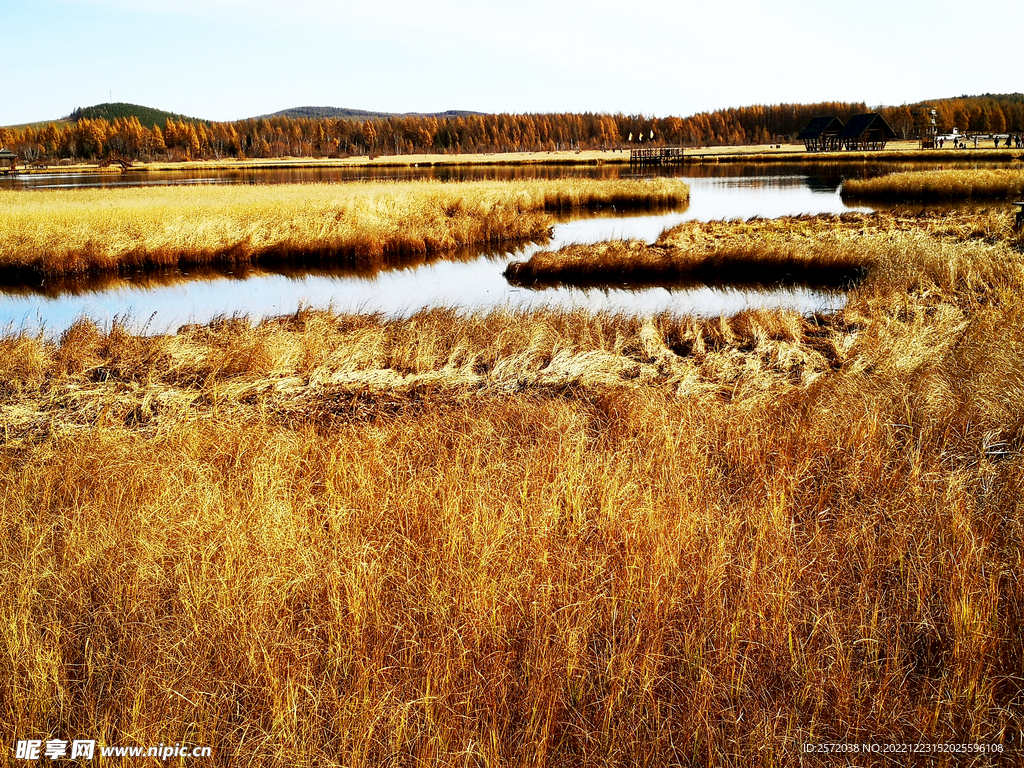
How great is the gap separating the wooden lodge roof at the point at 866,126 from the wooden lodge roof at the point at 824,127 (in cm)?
342

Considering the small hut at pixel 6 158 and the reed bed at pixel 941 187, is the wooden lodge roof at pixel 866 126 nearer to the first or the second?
the reed bed at pixel 941 187

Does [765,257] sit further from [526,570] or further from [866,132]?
[866,132]

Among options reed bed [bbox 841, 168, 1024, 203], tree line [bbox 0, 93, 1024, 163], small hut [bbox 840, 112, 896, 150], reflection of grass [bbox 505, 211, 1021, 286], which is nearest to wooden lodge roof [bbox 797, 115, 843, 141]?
small hut [bbox 840, 112, 896, 150]

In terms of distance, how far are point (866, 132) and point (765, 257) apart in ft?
249

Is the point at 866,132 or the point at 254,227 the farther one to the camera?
the point at 866,132

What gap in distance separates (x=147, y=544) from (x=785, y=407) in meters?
5.60

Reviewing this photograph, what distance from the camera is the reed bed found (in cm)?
3034

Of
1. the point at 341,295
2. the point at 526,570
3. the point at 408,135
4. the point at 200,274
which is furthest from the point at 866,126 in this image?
the point at 408,135

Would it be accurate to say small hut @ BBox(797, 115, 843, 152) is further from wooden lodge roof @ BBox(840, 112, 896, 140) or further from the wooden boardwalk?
the wooden boardwalk

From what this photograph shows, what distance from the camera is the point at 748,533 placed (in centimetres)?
464

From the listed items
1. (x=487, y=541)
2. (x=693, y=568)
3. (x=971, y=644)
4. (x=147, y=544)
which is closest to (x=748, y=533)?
(x=693, y=568)

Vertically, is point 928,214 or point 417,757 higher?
point 928,214

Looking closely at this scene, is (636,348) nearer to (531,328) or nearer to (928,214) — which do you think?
(531,328)

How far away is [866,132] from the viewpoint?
80625 millimetres
